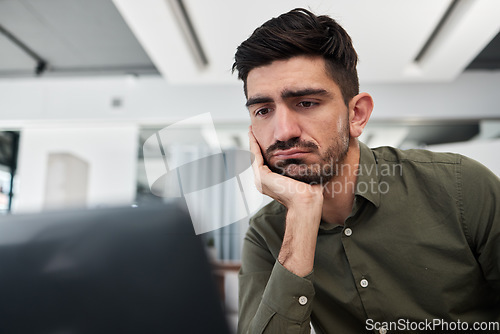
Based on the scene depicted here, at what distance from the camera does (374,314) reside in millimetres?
1018

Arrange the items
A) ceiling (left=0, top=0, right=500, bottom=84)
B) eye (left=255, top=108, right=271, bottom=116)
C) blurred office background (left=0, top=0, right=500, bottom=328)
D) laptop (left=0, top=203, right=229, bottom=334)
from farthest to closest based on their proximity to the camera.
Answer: blurred office background (left=0, top=0, right=500, bottom=328) < ceiling (left=0, top=0, right=500, bottom=84) < eye (left=255, top=108, right=271, bottom=116) < laptop (left=0, top=203, right=229, bottom=334)

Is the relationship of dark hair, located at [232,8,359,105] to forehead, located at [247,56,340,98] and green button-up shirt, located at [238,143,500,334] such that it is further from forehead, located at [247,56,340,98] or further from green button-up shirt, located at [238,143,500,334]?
green button-up shirt, located at [238,143,500,334]

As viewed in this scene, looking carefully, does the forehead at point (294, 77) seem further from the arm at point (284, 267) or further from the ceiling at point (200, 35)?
the ceiling at point (200, 35)

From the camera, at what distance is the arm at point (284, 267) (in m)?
0.93

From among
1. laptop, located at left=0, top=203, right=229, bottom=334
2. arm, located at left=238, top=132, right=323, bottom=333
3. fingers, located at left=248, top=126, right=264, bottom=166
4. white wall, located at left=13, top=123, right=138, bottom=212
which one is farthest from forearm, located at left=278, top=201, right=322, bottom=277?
white wall, located at left=13, top=123, right=138, bottom=212

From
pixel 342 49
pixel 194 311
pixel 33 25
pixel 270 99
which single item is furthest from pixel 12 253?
pixel 33 25

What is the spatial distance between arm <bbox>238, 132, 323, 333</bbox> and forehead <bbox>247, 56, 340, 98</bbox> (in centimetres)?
25

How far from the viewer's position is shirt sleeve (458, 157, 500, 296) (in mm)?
1006

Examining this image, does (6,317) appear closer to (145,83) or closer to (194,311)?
(194,311)


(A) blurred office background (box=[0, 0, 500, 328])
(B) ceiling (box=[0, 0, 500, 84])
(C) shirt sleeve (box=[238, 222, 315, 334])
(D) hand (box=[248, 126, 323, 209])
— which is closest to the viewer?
(C) shirt sleeve (box=[238, 222, 315, 334])

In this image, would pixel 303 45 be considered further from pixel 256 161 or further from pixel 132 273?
pixel 132 273

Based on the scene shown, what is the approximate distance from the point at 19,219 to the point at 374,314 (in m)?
0.95

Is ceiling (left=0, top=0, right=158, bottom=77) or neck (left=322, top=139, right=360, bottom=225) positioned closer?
neck (left=322, top=139, right=360, bottom=225)

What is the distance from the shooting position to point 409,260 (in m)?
1.05
